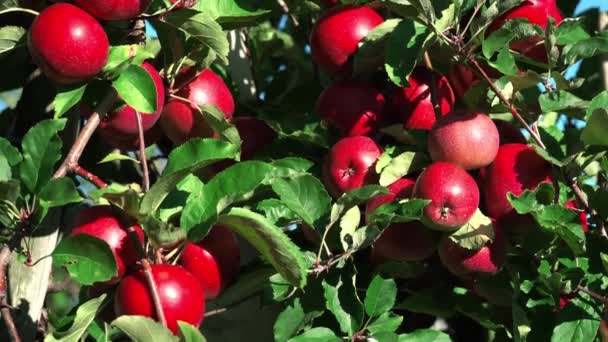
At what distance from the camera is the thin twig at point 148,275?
107 cm

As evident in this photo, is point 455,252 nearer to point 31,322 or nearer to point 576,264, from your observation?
point 576,264

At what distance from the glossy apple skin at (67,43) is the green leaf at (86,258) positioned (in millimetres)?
202

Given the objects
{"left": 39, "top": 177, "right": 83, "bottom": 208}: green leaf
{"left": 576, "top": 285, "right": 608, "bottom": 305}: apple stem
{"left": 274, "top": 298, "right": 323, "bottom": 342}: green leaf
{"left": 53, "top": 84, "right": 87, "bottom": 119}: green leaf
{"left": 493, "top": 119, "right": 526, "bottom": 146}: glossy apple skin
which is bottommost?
{"left": 274, "top": 298, "right": 323, "bottom": 342}: green leaf

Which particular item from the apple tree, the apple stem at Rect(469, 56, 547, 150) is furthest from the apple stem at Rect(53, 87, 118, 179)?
the apple stem at Rect(469, 56, 547, 150)

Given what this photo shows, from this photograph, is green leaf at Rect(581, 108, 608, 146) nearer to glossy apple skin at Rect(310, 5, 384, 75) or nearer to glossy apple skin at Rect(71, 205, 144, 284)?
glossy apple skin at Rect(310, 5, 384, 75)

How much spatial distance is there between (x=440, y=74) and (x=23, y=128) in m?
0.62

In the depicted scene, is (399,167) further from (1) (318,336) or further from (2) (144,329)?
(2) (144,329)

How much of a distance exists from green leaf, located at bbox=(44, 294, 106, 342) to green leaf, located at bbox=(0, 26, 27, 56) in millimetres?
331

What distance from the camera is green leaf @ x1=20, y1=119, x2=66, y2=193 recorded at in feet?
3.49

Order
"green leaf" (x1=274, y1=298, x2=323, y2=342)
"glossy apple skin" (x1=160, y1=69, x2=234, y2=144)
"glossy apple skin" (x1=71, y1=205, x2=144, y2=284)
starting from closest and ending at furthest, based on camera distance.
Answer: "glossy apple skin" (x1=71, y1=205, x2=144, y2=284)
"green leaf" (x1=274, y1=298, x2=323, y2=342)
"glossy apple skin" (x1=160, y1=69, x2=234, y2=144)

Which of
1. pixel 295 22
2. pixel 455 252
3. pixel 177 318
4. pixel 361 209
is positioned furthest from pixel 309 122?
pixel 295 22

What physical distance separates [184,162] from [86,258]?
0.16 meters

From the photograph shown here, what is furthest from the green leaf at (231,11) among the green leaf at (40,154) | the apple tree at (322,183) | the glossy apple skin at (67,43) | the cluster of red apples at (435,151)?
the green leaf at (40,154)

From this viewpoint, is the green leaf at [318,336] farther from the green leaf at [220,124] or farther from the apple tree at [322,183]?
the green leaf at [220,124]
